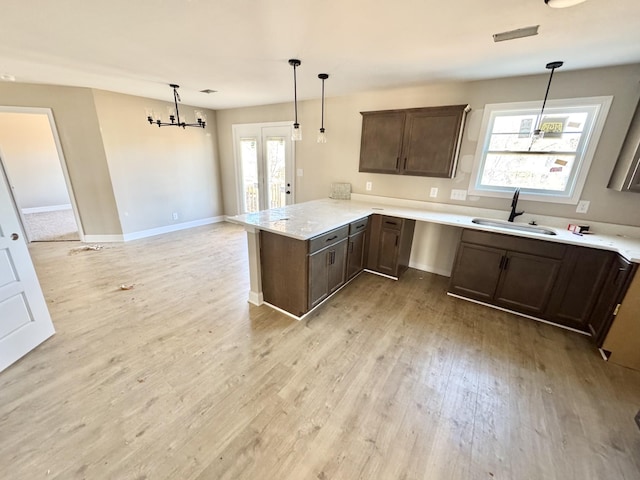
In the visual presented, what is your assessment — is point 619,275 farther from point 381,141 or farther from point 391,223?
point 381,141

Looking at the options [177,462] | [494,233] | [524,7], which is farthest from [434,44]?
[177,462]

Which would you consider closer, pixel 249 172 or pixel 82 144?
pixel 82 144

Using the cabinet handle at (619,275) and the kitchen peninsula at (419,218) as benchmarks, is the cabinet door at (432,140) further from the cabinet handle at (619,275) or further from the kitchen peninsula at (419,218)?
the cabinet handle at (619,275)

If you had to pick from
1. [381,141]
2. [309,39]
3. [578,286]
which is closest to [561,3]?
[309,39]

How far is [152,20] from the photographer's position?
1.74m

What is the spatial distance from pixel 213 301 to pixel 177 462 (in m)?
1.65

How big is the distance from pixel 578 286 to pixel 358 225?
2.19 m

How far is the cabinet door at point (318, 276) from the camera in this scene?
2504 millimetres

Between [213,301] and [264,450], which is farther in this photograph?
[213,301]

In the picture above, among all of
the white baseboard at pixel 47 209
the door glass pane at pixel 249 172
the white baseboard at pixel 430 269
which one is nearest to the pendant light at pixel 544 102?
the white baseboard at pixel 430 269

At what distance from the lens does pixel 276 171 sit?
16.5 feet

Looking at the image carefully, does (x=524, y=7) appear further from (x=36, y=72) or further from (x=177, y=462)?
(x=36, y=72)

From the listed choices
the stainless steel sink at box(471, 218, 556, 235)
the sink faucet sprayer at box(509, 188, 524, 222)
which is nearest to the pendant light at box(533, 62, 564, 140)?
the sink faucet sprayer at box(509, 188, 524, 222)

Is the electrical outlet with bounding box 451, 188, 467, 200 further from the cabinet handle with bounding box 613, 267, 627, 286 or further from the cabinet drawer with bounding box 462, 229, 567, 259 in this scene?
the cabinet handle with bounding box 613, 267, 627, 286
